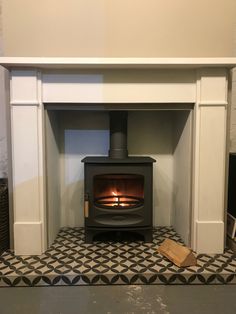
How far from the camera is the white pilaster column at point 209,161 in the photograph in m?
1.85

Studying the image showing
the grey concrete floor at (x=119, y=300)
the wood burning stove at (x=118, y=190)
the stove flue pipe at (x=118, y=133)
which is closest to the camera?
the grey concrete floor at (x=119, y=300)

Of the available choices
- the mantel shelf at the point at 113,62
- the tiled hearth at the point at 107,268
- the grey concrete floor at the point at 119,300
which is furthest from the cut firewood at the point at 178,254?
the mantel shelf at the point at 113,62

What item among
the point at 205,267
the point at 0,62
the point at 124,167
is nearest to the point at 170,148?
the point at 124,167

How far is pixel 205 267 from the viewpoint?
1.73 m

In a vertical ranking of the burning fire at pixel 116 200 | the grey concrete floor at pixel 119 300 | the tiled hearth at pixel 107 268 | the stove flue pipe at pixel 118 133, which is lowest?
the grey concrete floor at pixel 119 300

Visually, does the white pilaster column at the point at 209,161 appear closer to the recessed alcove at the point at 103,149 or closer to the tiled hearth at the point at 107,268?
the tiled hearth at the point at 107,268

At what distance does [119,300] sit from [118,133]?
111 centimetres

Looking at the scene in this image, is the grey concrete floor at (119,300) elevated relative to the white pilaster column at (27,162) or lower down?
lower down

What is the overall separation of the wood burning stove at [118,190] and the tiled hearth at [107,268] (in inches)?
6.1

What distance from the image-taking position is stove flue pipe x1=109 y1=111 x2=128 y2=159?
214 cm

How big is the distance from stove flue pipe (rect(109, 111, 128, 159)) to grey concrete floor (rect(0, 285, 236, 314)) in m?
0.92

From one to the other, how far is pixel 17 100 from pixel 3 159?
2.28 ft

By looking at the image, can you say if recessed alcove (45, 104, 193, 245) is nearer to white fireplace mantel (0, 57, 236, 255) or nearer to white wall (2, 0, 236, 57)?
white fireplace mantel (0, 57, 236, 255)

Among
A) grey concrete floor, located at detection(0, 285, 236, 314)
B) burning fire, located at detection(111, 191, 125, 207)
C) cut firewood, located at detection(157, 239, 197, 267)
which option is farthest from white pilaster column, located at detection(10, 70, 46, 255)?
cut firewood, located at detection(157, 239, 197, 267)
